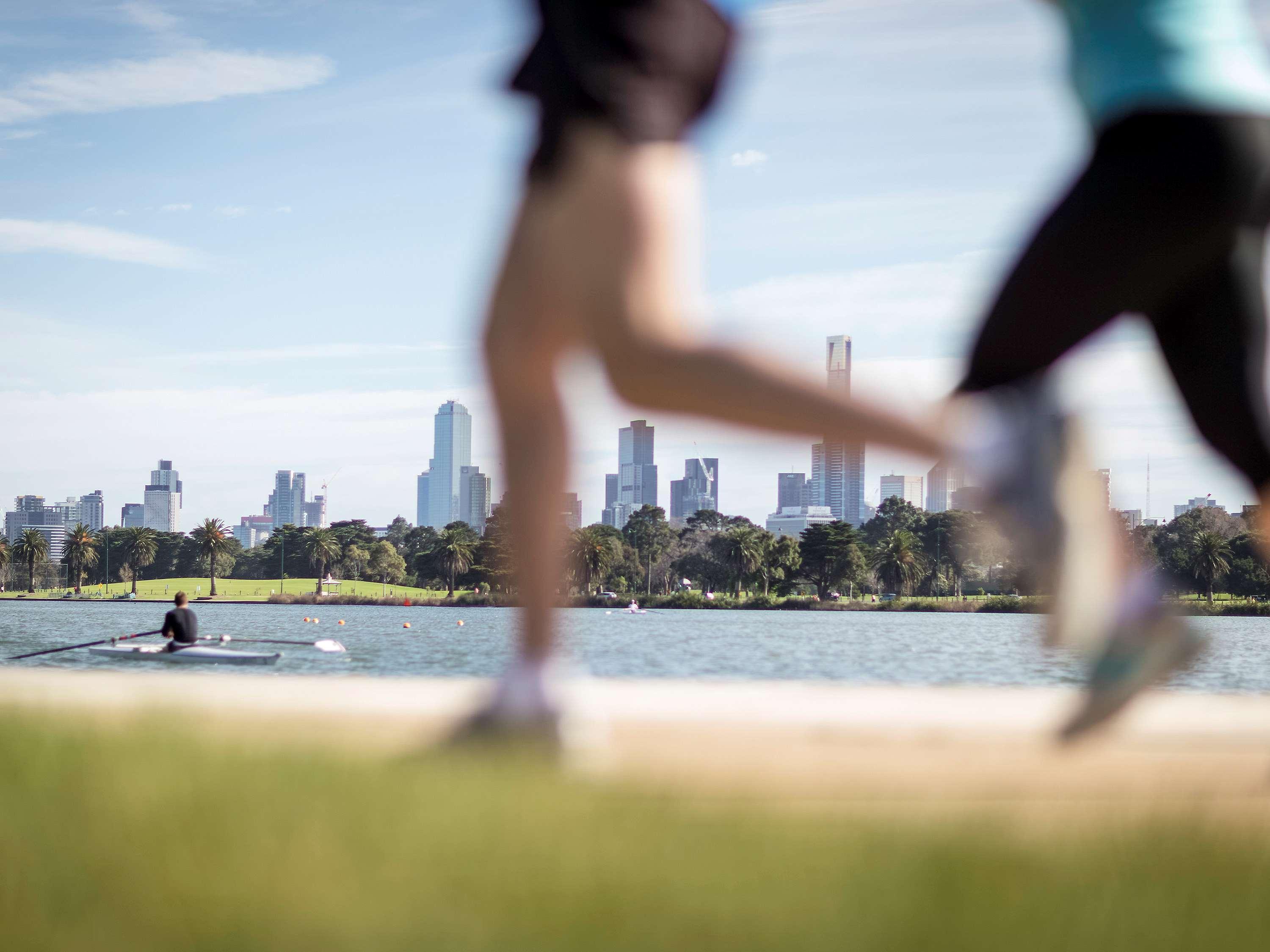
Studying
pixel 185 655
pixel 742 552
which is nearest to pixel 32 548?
pixel 742 552

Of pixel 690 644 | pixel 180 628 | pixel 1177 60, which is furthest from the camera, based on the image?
pixel 690 644

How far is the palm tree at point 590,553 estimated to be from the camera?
316ft

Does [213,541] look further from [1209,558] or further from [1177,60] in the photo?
[1177,60]

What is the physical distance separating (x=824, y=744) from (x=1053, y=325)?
2.51 ft

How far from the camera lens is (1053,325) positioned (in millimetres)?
1869

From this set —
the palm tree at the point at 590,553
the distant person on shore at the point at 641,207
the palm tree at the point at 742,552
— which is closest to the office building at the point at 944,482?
the distant person on shore at the point at 641,207

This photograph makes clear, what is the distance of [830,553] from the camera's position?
102062 millimetres

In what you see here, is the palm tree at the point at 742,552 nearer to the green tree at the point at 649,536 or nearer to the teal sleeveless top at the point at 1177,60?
the green tree at the point at 649,536

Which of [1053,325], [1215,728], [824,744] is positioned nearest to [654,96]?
[1053,325]

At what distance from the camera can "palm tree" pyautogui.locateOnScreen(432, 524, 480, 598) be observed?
10488cm

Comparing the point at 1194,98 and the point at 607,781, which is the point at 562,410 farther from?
the point at 1194,98

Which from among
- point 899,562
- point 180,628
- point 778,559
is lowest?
point 180,628

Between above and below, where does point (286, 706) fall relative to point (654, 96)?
below

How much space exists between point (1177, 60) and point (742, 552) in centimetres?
10026
